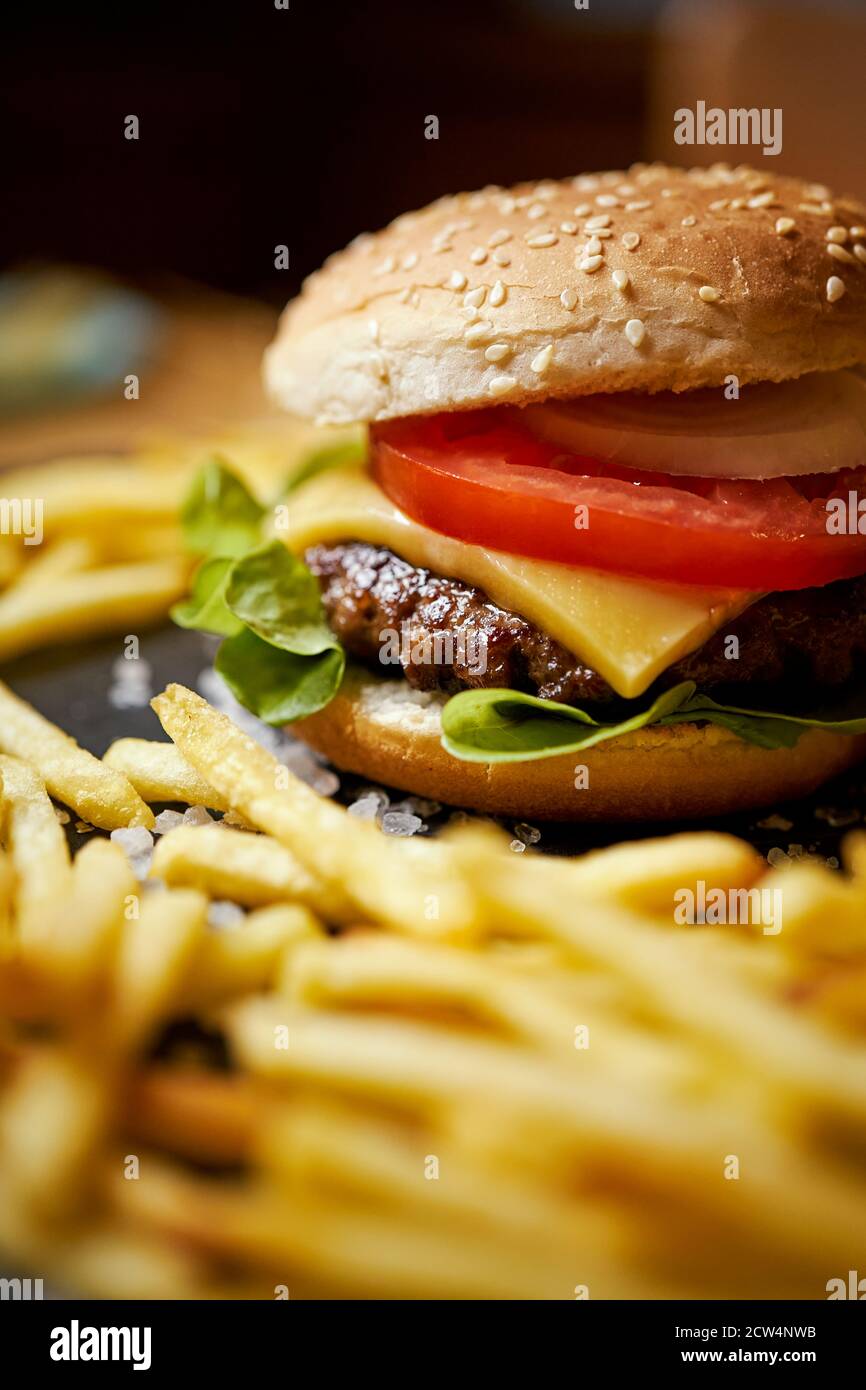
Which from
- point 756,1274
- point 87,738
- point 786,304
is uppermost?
point 786,304

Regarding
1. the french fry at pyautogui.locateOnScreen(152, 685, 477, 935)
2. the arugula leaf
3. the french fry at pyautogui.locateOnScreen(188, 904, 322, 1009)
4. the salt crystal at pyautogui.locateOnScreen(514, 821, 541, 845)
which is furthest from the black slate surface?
the french fry at pyautogui.locateOnScreen(188, 904, 322, 1009)

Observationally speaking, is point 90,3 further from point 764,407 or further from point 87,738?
point 764,407

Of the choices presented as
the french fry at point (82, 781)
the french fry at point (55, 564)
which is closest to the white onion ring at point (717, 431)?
the french fry at point (82, 781)

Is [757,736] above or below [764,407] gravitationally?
below

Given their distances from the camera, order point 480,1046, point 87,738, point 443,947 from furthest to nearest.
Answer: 1. point 87,738
2. point 443,947
3. point 480,1046

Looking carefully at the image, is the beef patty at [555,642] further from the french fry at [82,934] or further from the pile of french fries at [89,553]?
the pile of french fries at [89,553]

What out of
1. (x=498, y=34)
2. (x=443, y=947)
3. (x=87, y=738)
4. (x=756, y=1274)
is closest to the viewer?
(x=756, y=1274)
